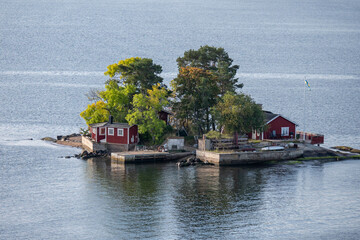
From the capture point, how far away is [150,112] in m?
92.7

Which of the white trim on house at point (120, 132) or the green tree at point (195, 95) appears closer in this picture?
the white trim on house at point (120, 132)

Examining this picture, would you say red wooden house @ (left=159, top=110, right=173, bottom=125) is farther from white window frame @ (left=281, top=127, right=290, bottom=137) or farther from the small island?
white window frame @ (left=281, top=127, right=290, bottom=137)

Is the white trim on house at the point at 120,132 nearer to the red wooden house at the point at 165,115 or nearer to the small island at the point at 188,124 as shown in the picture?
the small island at the point at 188,124

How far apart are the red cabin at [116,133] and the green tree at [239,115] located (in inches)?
479

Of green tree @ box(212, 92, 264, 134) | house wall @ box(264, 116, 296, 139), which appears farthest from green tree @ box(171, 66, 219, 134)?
house wall @ box(264, 116, 296, 139)

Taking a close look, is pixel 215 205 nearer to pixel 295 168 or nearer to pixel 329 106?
pixel 295 168

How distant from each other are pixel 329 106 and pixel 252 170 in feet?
259

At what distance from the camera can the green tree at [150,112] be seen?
92.4m

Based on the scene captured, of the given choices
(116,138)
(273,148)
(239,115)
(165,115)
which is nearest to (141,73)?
(165,115)

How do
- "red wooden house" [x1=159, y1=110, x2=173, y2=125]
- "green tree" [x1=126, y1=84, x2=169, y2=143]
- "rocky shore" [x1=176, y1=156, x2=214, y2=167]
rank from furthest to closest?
"red wooden house" [x1=159, y1=110, x2=173, y2=125]
"green tree" [x1=126, y1=84, x2=169, y2=143]
"rocky shore" [x1=176, y1=156, x2=214, y2=167]

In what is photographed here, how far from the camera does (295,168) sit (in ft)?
275

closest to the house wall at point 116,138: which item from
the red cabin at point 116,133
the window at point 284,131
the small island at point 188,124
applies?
the red cabin at point 116,133

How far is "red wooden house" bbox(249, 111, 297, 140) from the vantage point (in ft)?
311

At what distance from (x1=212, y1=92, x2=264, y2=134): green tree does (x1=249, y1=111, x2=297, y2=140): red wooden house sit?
413 cm
